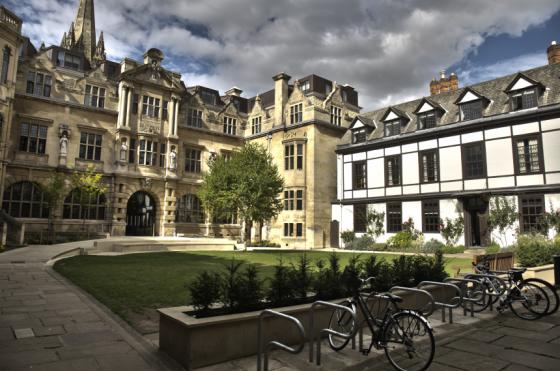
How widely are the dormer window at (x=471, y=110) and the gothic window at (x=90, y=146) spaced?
1135 inches

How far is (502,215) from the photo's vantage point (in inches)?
915

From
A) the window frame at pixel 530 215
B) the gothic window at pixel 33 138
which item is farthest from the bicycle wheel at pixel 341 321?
the gothic window at pixel 33 138

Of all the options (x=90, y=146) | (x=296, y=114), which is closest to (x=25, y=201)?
(x=90, y=146)

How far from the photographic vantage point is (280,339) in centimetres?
550

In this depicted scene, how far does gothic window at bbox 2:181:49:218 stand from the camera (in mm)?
27047

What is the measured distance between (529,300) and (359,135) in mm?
26066

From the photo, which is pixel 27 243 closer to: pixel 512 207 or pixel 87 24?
pixel 512 207

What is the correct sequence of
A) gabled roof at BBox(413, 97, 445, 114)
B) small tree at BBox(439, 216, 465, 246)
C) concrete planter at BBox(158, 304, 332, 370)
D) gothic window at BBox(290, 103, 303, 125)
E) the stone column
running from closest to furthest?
concrete planter at BBox(158, 304, 332, 370) → small tree at BBox(439, 216, 465, 246) → gabled roof at BBox(413, 97, 445, 114) → the stone column → gothic window at BBox(290, 103, 303, 125)

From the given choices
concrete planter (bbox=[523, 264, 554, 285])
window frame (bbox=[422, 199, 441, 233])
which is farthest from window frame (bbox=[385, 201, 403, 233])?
concrete planter (bbox=[523, 264, 554, 285])

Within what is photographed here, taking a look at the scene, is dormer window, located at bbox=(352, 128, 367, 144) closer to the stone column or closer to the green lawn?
the stone column

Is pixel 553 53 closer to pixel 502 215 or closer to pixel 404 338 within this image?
pixel 502 215

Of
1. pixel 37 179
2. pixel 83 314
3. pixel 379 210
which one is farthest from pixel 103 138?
pixel 83 314

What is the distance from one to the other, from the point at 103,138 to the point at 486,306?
3122cm

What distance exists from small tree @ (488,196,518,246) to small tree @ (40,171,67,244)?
96.0 ft
